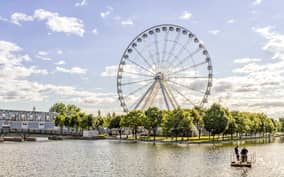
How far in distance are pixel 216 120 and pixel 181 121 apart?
8604mm

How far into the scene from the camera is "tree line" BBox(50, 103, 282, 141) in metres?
100

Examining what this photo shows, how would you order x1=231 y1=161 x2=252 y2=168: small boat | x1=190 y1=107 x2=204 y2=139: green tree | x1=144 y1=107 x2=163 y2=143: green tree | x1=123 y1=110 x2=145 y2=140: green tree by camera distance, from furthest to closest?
x1=123 y1=110 x2=145 y2=140: green tree
x1=190 y1=107 x2=204 y2=139: green tree
x1=144 y1=107 x2=163 y2=143: green tree
x1=231 y1=161 x2=252 y2=168: small boat

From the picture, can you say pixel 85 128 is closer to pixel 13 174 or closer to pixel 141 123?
pixel 141 123

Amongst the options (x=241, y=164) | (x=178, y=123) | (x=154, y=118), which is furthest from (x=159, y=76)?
(x=241, y=164)

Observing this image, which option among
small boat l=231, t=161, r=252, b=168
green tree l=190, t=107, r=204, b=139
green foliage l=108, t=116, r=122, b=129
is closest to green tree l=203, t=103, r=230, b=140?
green tree l=190, t=107, r=204, b=139

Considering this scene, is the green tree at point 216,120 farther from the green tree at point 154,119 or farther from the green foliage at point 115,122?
the green foliage at point 115,122

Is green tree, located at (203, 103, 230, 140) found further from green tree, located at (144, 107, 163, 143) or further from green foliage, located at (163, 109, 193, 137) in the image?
green tree, located at (144, 107, 163, 143)

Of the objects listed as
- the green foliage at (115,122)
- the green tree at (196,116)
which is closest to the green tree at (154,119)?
the green tree at (196,116)

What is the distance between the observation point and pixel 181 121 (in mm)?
99625

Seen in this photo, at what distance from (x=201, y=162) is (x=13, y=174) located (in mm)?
22285

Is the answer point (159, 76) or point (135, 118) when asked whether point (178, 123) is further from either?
point (135, 118)

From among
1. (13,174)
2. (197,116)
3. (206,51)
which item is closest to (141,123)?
(197,116)

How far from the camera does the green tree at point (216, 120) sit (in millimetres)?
99650

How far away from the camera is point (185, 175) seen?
128 ft
